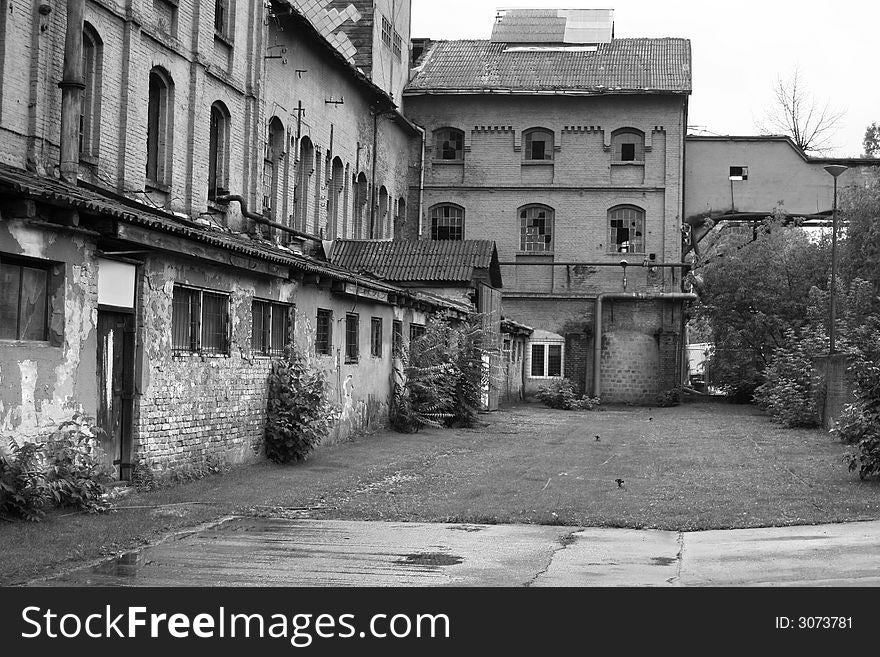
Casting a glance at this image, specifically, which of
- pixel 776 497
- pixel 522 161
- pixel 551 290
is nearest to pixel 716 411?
pixel 551 290

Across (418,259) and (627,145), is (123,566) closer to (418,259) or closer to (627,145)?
(418,259)

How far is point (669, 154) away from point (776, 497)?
3258 cm

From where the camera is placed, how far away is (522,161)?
45938 millimetres

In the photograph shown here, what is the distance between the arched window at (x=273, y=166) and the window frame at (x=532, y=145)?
1764cm

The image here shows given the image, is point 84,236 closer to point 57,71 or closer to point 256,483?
point 256,483

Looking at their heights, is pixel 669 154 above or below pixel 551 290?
above

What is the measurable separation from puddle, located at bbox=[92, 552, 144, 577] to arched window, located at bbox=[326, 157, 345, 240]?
2565 cm

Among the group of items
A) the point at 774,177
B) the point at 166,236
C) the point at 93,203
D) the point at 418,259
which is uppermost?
the point at 774,177

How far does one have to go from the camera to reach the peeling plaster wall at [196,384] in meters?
14.6

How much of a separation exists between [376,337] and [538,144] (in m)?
22.5

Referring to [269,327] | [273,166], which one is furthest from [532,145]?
[269,327]

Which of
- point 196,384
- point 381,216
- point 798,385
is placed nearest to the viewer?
point 196,384

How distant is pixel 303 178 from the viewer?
32.4 metres

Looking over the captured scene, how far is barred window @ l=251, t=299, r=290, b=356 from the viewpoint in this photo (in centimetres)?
1830
